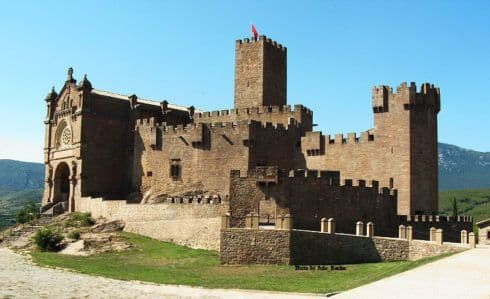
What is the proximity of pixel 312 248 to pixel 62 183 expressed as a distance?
3073 centimetres

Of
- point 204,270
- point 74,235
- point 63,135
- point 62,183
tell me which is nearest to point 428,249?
point 204,270

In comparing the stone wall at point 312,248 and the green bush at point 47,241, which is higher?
the stone wall at point 312,248

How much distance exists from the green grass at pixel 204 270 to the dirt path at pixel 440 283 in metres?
1.08

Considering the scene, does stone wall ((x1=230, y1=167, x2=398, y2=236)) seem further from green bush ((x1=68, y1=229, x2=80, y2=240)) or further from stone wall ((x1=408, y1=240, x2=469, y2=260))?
green bush ((x1=68, y1=229, x2=80, y2=240))

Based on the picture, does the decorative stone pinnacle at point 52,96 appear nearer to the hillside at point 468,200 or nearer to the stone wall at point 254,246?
the stone wall at point 254,246

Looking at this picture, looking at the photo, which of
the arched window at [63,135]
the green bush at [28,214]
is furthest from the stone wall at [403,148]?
the green bush at [28,214]

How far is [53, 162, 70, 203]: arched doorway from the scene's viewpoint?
174ft

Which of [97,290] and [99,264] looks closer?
[97,290]

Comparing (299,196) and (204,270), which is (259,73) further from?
(204,270)

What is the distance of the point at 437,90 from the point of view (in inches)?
1671

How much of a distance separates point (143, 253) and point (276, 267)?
942 centimetres

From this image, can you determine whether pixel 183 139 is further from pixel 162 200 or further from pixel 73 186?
pixel 73 186

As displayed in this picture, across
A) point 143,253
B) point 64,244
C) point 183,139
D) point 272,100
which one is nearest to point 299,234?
point 143,253

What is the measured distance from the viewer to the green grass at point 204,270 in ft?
79.6
